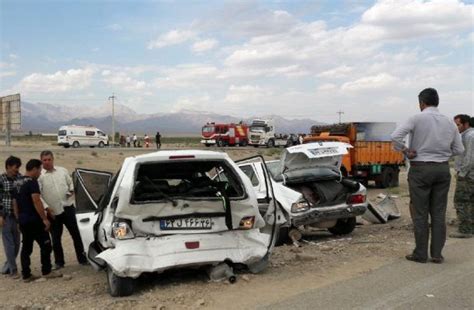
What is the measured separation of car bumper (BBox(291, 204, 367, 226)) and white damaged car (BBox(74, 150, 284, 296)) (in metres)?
2.09

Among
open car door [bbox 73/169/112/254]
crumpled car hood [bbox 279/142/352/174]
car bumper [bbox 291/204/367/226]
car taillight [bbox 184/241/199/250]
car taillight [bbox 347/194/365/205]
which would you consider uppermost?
crumpled car hood [bbox 279/142/352/174]

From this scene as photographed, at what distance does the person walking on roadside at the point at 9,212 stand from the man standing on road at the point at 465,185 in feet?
22.7

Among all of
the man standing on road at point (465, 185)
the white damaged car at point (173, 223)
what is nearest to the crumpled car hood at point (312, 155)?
the man standing on road at point (465, 185)

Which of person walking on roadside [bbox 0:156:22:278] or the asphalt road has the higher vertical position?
person walking on roadside [bbox 0:156:22:278]

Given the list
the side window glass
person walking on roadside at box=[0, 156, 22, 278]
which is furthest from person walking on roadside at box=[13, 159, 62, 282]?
the side window glass

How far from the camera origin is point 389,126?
25109mm

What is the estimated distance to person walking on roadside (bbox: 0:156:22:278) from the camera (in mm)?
7422

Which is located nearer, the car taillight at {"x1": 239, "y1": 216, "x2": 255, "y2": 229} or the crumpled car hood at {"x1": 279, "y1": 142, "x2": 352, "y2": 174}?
the car taillight at {"x1": 239, "y1": 216, "x2": 255, "y2": 229}

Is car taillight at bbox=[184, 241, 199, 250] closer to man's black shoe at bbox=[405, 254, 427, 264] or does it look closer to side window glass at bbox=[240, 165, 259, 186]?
man's black shoe at bbox=[405, 254, 427, 264]

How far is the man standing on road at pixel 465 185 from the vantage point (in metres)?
9.21

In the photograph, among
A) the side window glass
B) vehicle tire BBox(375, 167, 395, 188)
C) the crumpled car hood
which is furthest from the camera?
vehicle tire BBox(375, 167, 395, 188)

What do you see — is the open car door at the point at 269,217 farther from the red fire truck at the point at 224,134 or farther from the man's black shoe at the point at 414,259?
the red fire truck at the point at 224,134

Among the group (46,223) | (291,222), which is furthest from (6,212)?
(291,222)

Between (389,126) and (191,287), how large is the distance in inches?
810
